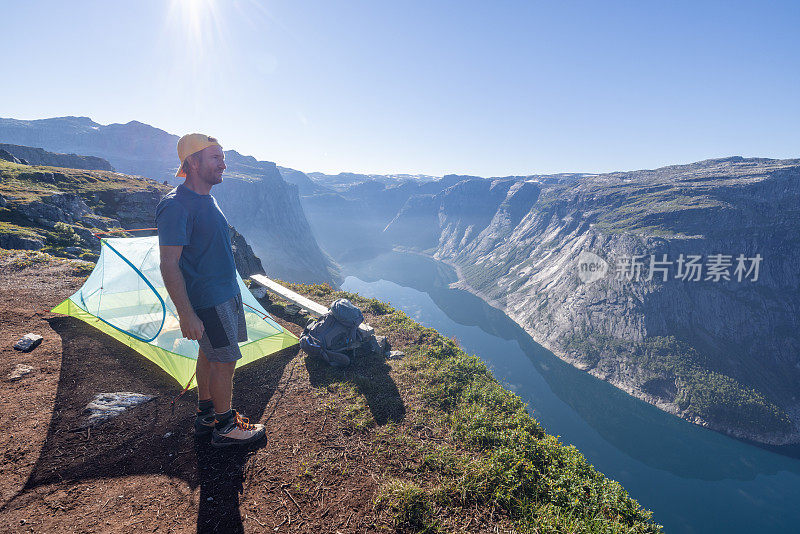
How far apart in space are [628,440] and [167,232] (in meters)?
131

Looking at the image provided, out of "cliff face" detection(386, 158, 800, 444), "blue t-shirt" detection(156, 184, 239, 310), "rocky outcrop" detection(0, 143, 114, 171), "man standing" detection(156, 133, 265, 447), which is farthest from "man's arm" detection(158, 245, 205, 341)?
"cliff face" detection(386, 158, 800, 444)

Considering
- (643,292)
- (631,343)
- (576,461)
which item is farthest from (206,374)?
(643,292)

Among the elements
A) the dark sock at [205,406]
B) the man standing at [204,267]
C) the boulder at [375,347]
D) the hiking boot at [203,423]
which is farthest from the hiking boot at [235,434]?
the boulder at [375,347]

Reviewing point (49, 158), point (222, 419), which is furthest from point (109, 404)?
point (49, 158)

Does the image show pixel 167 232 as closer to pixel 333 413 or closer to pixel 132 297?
pixel 333 413

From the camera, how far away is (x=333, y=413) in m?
6.64

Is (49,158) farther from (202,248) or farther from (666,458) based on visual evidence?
(666,458)

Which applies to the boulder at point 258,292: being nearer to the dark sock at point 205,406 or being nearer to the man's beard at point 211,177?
the dark sock at point 205,406

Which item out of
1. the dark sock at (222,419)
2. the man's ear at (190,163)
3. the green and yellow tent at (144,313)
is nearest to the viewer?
the man's ear at (190,163)

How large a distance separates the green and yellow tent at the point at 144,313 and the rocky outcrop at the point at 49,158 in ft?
434

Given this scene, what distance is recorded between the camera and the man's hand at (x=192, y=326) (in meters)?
3.99

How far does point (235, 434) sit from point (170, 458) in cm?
99

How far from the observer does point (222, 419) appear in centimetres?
482

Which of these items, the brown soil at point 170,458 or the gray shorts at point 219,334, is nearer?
the brown soil at point 170,458
